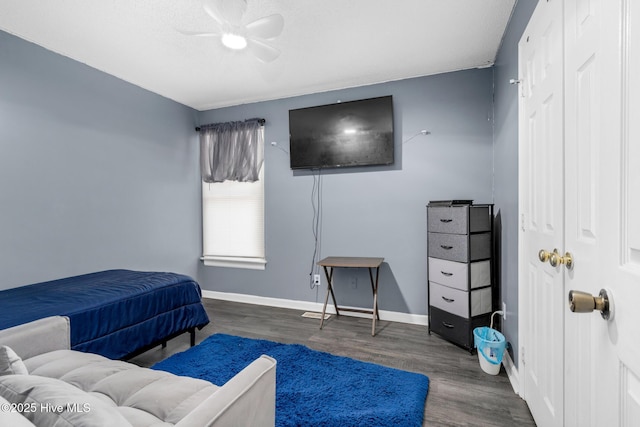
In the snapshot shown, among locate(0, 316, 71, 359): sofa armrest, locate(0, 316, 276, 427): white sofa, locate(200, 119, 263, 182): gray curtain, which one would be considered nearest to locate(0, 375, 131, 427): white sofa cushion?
locate(0, 316, 276, 427): white sofa

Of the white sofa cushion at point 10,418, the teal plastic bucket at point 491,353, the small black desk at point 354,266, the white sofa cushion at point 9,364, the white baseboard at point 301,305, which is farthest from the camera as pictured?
the white baseboard at point 301,305

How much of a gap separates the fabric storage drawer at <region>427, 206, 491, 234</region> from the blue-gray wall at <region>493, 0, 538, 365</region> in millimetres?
137

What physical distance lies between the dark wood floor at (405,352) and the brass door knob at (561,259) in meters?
1.05

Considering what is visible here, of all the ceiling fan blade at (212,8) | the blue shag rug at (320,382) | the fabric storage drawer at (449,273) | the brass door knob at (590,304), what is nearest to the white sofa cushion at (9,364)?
the blue shag rug at (320,382)

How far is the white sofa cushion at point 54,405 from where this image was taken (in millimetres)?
716

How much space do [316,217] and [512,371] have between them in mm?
2318

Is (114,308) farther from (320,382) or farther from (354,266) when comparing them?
(354,266)

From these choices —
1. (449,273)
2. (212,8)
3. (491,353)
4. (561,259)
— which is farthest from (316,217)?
(561,259)

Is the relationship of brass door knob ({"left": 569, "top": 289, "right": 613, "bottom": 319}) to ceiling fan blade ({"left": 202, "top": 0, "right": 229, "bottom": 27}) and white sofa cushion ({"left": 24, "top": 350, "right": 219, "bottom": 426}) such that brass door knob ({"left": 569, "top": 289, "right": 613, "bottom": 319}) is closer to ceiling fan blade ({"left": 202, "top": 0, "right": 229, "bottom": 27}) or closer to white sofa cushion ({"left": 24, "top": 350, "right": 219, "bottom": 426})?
white sofa cushion ({"left": 24, "top": 350, "right": 219, "bottom": 426})

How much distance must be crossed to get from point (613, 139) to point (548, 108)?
0.74 meters

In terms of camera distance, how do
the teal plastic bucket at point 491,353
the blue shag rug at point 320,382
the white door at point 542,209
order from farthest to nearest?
the teal plastic bucket at point 491,353 < the blue shag rug at point 320,382 < the white door at point 542,209

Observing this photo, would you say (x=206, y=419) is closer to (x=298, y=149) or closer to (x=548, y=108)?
(x=548, y=108)

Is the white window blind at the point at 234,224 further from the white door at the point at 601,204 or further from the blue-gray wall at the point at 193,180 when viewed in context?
the white door at the point at 601,204

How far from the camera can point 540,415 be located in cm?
157
